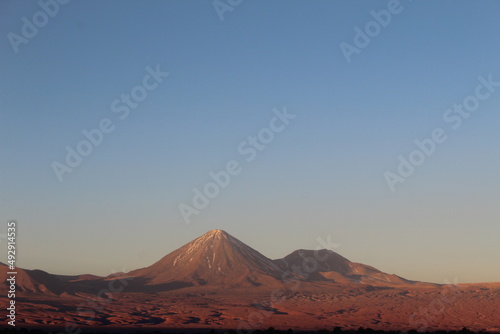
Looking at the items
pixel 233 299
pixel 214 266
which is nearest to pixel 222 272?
pixel 214 266

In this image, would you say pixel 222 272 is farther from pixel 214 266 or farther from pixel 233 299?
pixel 233 299

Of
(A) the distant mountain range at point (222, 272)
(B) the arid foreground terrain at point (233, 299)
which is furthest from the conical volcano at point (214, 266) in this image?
(B) the arid foreground terrain at point (233, 299)

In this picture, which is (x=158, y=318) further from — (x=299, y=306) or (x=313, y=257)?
(x=313, y=257)

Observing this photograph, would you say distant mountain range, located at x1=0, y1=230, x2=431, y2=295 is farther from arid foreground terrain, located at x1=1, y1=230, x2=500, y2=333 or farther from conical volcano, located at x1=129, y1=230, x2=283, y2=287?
arid foreground terrain, located at x1=1, y1=230, x2=500, y2=333

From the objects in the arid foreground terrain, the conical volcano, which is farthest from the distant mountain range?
the arid foreground terrain

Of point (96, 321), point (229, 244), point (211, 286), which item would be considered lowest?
point (96, 321)

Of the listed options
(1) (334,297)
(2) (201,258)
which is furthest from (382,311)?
(2) (201,258)

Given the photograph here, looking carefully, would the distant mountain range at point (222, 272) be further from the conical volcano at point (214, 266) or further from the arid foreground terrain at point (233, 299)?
the arid foreground terrain at point (233, 299)
